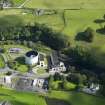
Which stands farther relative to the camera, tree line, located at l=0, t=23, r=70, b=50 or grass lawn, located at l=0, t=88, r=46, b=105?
tree line, located at l=0, t=23, r=70, b=50

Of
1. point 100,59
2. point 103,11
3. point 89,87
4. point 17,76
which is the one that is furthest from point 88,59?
point 103,11

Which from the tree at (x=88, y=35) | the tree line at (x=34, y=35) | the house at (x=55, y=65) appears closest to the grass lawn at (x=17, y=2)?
the tree line at (x=34, y=35)

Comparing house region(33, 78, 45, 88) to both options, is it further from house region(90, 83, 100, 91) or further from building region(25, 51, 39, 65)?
house region(90, 83, 100, 91)

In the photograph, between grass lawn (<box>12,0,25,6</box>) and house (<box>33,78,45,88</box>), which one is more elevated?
grass lawn (<box>12,0,25,6</box>)

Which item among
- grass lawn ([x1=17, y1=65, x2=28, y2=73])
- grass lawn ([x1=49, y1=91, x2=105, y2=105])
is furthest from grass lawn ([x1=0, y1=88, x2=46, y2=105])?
grass lawn ([x1=17, y1=65, x2=28, y2=73])

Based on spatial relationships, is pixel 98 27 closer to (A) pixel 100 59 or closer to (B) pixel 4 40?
(A) pixel 100 59

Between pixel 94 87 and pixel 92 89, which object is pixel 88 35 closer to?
pixel 94 87

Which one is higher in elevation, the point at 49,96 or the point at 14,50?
the point at 14,50

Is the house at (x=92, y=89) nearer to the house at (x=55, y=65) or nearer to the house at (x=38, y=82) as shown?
the house at (x=55, y=65)

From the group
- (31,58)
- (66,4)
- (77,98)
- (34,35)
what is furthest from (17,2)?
(77,98)
